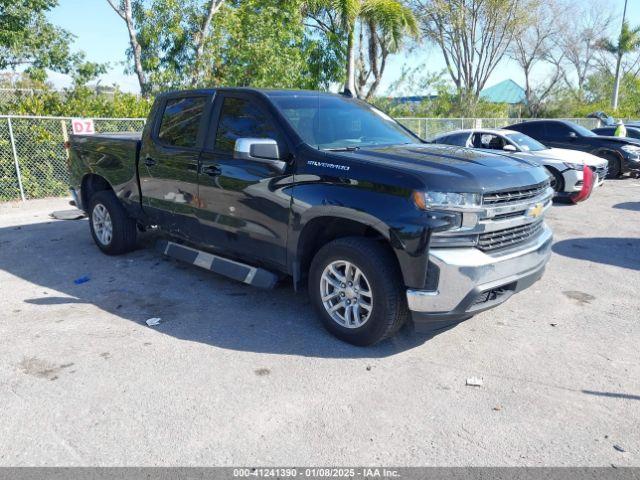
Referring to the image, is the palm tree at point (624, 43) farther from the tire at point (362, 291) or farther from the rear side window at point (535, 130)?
the tire at point (362, 291)

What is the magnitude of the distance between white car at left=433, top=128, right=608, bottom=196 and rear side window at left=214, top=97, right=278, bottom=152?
6407 millimetres

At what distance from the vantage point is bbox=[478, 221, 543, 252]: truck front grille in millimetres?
3766

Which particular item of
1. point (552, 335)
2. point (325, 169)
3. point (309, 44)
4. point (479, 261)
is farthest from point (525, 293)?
point (309, 44)

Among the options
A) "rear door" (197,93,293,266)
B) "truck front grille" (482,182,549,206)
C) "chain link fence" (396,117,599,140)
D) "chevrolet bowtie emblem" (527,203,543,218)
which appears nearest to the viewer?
"truck front grille" (482,182,549,206)

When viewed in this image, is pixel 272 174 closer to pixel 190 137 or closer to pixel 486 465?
pixel 190 137

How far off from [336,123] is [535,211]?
1875mm

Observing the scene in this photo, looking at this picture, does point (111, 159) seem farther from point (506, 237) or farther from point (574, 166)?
point (574, 166)

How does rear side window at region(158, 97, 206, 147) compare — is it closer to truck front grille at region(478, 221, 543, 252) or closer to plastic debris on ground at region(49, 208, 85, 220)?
A: truck front grille at region(478, 221, 543, 252)

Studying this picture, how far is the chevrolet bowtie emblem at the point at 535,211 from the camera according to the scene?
13.5ft

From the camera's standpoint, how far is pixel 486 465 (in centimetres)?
277

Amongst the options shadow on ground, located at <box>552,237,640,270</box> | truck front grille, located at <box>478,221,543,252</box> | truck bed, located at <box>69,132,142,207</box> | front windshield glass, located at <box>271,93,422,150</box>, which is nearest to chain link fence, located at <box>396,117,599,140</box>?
shadow on ground, located at <box>552,237,640,270</box>

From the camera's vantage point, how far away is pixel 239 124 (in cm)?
483

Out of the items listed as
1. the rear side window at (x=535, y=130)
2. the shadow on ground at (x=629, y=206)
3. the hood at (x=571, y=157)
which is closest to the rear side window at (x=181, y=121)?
the hood at (x=571, y=157)

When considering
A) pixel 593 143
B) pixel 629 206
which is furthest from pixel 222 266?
pixel 593 143
